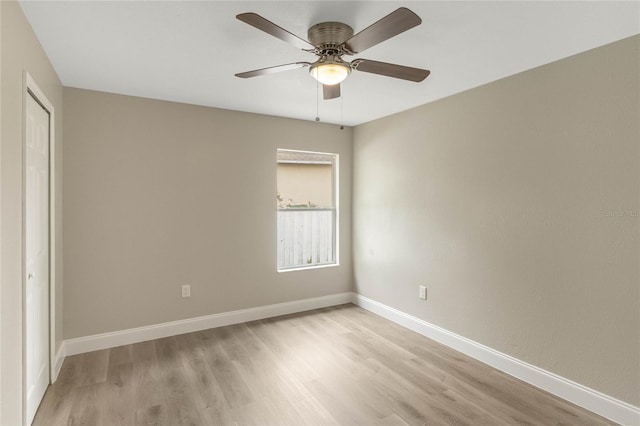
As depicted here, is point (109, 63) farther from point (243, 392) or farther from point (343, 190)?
point (343, 190)

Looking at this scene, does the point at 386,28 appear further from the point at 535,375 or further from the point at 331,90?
the point at 535,375

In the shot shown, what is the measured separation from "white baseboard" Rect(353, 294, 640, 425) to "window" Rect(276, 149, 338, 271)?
54.7 inches

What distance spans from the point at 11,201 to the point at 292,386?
212 cm

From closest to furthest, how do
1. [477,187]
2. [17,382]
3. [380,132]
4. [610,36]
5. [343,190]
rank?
[17,382]
[610,36]
[477,187]
[380,132]
[343,190]

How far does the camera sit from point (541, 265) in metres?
2.61

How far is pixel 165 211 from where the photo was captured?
3527mm

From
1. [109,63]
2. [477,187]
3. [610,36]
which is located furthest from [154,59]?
[610,36]

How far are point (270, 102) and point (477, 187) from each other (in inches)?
87.0

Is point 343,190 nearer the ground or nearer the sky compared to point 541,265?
nearer the sky

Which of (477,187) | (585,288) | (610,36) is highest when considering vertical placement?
(610,36)

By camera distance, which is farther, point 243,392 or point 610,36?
point 243,392

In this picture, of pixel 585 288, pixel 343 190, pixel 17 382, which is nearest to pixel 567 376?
pixel 585 288

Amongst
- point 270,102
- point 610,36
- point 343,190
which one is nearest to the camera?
point 610,36

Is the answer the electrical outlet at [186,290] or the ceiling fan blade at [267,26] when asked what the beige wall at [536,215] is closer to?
the ceiling fan blade at [267,26]
